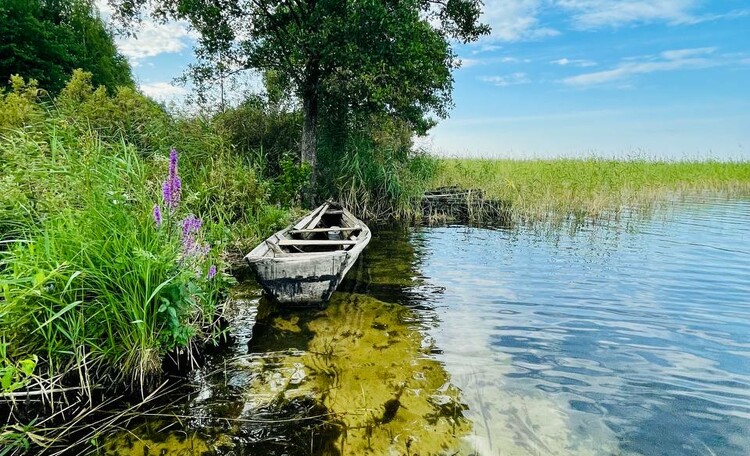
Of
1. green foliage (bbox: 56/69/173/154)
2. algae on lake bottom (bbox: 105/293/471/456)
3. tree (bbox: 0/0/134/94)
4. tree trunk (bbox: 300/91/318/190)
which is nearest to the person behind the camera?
algae on lake bottom (bbox: 105/293/471/456)

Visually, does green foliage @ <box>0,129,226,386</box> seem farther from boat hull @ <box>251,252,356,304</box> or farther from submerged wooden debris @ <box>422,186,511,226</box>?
submerged wooden debris @ <box>422,186,511,226</box>

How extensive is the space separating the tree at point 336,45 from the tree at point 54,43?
30.3 ft

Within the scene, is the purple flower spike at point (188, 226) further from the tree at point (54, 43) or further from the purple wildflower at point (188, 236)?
the tree at point (54, 43)

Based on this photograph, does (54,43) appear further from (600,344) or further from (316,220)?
(600,344)

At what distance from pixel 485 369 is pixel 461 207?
8.96 meters

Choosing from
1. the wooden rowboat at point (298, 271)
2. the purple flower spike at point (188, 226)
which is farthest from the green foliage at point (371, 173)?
the purple flower spike at point (188, 226)

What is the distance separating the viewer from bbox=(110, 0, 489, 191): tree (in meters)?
8.76

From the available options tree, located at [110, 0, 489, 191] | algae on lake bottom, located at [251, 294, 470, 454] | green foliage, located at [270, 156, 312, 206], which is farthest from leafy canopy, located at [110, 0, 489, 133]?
algae on lake bottom, located at [251, 294, 470, 454]

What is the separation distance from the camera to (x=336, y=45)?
29.0 ft

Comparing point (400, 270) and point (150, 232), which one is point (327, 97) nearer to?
point (400, 270)

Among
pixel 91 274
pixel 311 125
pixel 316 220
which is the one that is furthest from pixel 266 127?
pixel 91 274

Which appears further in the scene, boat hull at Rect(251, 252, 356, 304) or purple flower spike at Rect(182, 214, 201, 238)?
boat hull at Rect(251, 252, 356, 304)

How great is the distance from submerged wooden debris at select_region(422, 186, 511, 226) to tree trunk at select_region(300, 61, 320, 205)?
3181mm

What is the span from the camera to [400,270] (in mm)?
6570
